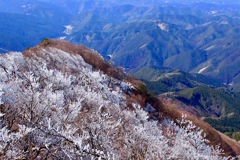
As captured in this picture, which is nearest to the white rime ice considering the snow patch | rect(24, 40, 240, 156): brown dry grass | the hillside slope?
the hillside slope

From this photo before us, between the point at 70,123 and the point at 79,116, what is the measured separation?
15.8ft

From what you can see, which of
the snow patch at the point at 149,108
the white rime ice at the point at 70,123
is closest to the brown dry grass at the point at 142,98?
the snow patch at the point at 149,108

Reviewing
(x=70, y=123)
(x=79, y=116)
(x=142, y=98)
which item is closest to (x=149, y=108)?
(x=142, y=98)

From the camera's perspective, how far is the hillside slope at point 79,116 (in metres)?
12.6

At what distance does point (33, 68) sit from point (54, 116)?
2051cm

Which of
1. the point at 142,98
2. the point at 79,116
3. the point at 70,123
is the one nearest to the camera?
the point at 70,123

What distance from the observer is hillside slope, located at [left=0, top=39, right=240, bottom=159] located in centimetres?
1264

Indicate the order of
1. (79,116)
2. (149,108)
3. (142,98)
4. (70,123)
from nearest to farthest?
(70,123), (79,116), (149,108), (142,98)

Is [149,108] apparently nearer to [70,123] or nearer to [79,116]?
[79,116]

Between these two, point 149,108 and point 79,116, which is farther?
point 149,108

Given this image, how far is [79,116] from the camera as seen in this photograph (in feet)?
81.6

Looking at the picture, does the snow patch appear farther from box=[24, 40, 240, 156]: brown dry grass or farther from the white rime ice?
box=[24, 40, 240, 156]: brown dry grass

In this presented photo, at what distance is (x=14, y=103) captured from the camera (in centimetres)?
1833

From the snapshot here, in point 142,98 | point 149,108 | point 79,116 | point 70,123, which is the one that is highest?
point 70,123
